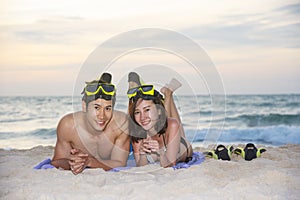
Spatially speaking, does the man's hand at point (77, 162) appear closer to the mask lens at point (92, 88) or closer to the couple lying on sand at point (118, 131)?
the couple lying on sand at point (118, 131)

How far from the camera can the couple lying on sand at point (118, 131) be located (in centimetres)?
355

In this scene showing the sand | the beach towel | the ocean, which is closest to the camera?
the sand

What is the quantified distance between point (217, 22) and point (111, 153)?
891 cm

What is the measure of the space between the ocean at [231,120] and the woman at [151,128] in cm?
242

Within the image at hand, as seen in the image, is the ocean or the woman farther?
the ocean

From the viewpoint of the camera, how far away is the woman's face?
356 cm

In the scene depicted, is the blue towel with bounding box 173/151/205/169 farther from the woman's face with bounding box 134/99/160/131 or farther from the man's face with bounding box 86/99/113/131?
the man's face with bounding box 86/99/113/131

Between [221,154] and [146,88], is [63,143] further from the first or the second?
[221,154]

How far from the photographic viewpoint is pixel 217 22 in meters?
12.0

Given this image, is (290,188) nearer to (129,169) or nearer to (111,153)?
(129,169)

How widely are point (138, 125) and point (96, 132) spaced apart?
451 millimetres

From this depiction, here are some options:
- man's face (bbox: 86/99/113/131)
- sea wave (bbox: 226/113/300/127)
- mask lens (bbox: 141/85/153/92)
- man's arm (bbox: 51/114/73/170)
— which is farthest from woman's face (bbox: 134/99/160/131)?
sea wave (bbox: 226/113/300/127)

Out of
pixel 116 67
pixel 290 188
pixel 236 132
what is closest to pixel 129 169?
pixel 116 67

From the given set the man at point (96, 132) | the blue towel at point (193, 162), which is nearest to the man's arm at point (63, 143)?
the man at point (96, 132)
